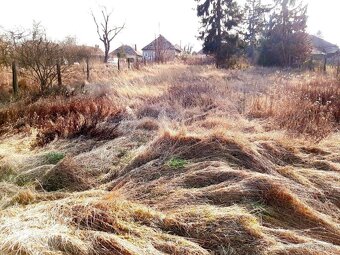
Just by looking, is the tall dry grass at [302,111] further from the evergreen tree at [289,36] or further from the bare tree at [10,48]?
the evergreen tree at [289,36]

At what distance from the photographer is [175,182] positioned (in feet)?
13.0

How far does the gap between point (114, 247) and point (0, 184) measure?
2.13 metres

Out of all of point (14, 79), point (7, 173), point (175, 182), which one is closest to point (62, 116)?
point (7, 173)

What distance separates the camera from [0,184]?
A: 406 cm

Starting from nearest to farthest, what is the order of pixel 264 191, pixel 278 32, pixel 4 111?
pixel 264 191 → pixel 4 111 → pixel 278 32

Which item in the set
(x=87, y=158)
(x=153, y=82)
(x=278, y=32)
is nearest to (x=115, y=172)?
(x=87, y=158)

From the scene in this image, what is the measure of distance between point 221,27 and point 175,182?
24950 millimetres

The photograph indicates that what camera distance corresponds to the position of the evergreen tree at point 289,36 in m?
24.6

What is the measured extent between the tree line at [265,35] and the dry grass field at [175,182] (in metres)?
19.0

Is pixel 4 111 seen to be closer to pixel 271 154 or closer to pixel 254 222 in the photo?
pixel 271 154

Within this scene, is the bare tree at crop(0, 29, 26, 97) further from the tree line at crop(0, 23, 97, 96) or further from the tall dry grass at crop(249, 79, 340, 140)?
the tall dry grass at crop(249, 79, 340, 140)

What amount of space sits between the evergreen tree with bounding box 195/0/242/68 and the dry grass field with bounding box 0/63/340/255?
786 inches

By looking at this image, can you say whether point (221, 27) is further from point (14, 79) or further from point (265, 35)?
point (14, 79)

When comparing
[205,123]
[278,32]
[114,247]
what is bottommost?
[114,247]
